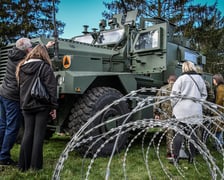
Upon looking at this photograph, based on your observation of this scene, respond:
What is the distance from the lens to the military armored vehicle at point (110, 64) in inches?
185

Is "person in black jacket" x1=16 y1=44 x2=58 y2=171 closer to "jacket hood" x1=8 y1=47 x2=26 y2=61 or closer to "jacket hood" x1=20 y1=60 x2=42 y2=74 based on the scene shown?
"jacket hood" x1=20 y1=60 x2=42 y2=74

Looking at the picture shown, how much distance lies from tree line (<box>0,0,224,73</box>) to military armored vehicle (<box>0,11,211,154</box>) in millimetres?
8865

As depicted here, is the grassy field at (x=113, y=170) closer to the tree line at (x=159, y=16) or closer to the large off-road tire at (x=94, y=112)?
the large off-road tire at (x=94, y=112)

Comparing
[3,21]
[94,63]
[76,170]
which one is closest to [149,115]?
[94,63]

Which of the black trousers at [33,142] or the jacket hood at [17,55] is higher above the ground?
the jacket hood at [17,55]

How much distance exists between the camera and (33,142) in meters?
3.62

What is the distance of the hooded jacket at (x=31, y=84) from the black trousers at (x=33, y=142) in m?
0.09

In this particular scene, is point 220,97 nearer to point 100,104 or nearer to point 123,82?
point 123,82

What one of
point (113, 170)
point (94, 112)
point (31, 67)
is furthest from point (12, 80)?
point (113, 170)

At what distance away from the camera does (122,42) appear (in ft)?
22.0

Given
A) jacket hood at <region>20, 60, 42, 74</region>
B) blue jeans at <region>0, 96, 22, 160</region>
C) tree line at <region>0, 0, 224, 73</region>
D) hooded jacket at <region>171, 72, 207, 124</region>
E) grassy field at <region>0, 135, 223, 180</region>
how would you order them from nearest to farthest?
grassy field at <region>0, 135, 223, 180</region>, jacket hood at <region>20, 60, 42, 74</region>, blue jeans at <region>0, 96, 22, 160</region>, hooded jacket at <region>171, 72, 207, 124</region>, tree line at <region>0, 0, 224, 73</region>

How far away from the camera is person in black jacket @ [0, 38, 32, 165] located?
3896 millimetres

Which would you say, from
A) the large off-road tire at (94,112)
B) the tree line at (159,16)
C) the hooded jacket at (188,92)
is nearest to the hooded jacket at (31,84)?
the large off-road tire at (94,112)

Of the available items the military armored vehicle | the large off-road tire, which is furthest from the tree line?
the large off-road tire
